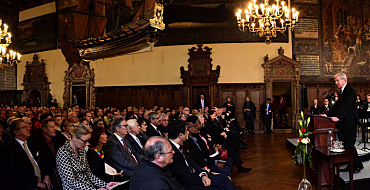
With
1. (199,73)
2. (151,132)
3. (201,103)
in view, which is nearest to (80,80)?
(199,73)

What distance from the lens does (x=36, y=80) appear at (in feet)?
49.2

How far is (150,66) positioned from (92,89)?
3.58 meters

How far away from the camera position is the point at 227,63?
1158cm

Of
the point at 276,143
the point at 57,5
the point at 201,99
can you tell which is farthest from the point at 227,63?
the point at 57,5

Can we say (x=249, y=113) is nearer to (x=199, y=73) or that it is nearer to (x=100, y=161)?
(x=199, y=73)

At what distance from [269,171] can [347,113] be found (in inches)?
70.9

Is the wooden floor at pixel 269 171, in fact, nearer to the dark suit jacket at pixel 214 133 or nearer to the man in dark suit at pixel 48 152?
the dark suit jacket at pixel 214 133

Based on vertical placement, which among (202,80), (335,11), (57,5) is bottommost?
(202,80)

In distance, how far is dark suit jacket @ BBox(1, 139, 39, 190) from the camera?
264 centimetres

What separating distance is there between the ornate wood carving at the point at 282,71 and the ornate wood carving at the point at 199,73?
2.19 meters

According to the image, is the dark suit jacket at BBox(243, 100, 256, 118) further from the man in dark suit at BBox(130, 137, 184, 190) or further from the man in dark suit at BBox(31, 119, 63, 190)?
the man in dark suit at BBox(130, 137, 184, 190)

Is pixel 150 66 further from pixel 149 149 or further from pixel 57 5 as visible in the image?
pixel 149 149

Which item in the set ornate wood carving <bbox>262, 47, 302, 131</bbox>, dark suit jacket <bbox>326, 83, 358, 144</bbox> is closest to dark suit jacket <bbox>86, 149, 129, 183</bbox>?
dark suit jacket <bbox>326, 83, 358, 144</bbox>

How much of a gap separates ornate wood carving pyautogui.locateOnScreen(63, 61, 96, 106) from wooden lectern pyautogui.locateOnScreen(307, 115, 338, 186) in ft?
37.9
